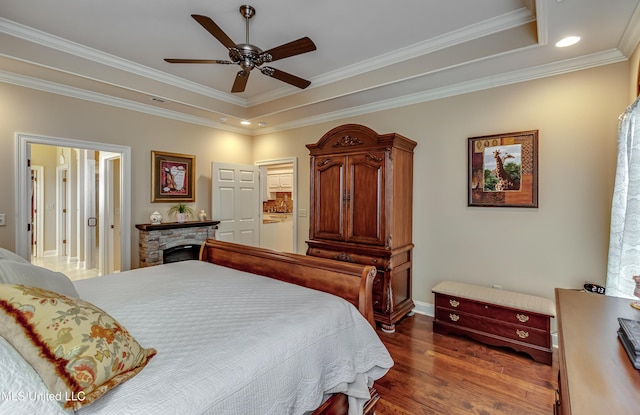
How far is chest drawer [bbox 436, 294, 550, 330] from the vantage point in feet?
8.35

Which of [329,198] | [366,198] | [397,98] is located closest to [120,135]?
[329,198]

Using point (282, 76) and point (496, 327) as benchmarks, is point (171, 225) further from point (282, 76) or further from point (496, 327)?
point (496, 327)

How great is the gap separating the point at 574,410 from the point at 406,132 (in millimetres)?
3309

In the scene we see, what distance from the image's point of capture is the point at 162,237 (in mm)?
4117

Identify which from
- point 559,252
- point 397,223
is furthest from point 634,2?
point 397,223

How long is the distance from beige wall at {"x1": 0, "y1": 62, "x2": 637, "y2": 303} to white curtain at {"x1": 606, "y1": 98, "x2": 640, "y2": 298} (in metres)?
0.69

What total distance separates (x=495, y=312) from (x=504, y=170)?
1410 millimetres

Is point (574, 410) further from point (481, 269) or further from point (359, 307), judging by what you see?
point (481, 269)

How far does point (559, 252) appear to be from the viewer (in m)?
2.81

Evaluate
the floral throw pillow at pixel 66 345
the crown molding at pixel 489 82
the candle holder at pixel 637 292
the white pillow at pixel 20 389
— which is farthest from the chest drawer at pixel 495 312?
the white pillow at pixel 20 389

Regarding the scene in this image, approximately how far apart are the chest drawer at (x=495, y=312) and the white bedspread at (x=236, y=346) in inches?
60.2

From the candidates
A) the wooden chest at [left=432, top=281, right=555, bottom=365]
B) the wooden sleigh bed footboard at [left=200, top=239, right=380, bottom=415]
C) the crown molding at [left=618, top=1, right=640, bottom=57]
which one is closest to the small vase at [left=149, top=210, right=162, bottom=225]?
the wooden sleigh bed footboard at [left=200, top=239, right=380, bottom=415]

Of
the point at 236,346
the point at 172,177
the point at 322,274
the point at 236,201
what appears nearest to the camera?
the point at 236,346

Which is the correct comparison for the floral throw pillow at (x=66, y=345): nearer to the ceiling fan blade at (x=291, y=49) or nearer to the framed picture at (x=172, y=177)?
the ceiling fan blade at (x=291, y=49)
